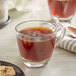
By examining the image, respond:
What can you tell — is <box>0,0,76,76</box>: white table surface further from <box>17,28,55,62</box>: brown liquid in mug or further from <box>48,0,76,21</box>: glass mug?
<box>48,0,76,21</box>: glass mug

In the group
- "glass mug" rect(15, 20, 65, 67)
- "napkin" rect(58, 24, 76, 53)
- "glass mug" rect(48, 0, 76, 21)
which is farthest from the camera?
"glass mug" rect(48, 0, 76, 21)

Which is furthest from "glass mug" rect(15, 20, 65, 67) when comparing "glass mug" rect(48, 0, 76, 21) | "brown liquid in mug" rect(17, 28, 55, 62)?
"glass mug" rect(48, 0, 76, 21)

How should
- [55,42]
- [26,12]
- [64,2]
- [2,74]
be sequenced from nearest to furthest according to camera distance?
[2,74]
[55,42]
[64,2]
[26,12]

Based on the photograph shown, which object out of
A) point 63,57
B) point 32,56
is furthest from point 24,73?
point 63,57

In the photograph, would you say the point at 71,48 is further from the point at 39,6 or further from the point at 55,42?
the point at 39,6

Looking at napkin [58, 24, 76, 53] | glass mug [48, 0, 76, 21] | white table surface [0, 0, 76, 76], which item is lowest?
white table surface [0, 0, 76, 76]

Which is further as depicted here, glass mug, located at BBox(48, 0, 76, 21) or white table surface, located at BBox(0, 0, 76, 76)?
glass mug, located at BBox(48, 0, 76, 21)

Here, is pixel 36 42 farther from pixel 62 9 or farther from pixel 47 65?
pixel 62 9

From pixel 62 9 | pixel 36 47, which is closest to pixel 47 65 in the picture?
pixel 36 47
